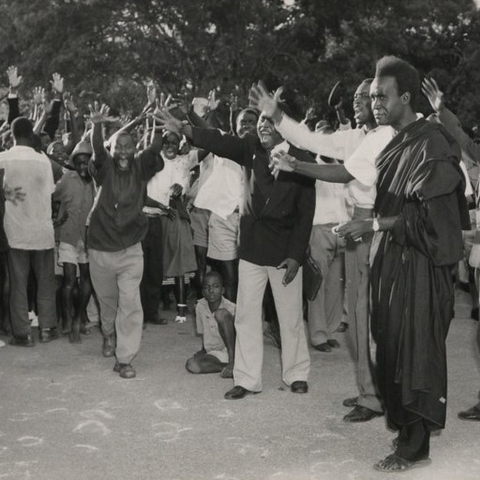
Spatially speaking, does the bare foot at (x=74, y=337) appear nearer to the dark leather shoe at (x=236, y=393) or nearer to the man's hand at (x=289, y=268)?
the dark leather shoe at (x=236, y=393)

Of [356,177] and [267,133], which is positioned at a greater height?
[267,133]

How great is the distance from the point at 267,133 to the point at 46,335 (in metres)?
3.21

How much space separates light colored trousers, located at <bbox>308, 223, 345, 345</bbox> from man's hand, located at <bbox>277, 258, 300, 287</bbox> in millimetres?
1750

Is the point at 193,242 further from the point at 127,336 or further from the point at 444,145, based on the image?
the point at 444,145

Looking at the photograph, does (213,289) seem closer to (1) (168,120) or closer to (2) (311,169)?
(1) (168,120)

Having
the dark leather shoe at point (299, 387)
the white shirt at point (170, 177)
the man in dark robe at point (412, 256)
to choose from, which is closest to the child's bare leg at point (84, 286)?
the white shirt at point (170, 177)

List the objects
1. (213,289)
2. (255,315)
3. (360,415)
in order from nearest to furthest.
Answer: (360,415) < (255,315) < (213,289)

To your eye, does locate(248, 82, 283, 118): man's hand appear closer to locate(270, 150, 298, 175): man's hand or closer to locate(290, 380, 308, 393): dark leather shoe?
locate(270, 150, 298, 175): man's hand

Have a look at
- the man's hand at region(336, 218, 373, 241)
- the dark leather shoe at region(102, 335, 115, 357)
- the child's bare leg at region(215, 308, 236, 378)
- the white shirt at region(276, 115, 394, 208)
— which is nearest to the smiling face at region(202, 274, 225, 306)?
the child's bare leg at region(215, 308, 236, 378)

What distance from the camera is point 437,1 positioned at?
22.6 m

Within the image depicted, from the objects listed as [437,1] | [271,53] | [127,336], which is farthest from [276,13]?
[127,336]

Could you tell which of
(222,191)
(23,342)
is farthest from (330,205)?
(23,342)

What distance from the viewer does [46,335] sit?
25.6 ft

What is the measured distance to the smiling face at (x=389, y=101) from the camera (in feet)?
14.8
